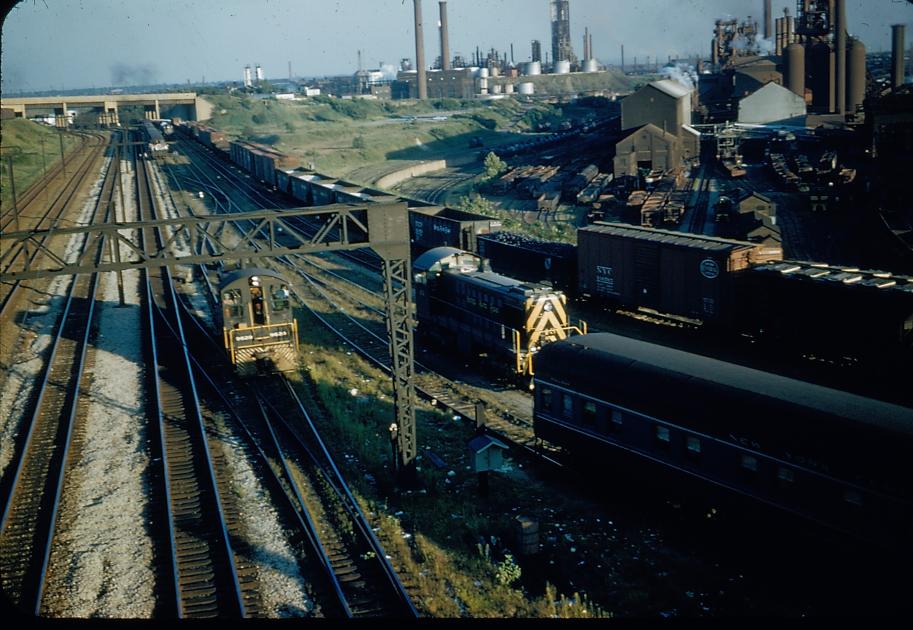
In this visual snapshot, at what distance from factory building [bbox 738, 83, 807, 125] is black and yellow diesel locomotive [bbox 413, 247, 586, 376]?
66617mm

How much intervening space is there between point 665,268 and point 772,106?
65498 millimetres

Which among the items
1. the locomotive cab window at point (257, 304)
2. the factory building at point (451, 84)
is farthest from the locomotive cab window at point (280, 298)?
the factory building at point (451, 84)

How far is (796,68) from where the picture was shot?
90562 mm

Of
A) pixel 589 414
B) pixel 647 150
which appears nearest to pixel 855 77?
pixel 647 150

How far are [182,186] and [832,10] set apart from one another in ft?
209

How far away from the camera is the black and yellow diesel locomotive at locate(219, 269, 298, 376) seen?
24250 millimetres

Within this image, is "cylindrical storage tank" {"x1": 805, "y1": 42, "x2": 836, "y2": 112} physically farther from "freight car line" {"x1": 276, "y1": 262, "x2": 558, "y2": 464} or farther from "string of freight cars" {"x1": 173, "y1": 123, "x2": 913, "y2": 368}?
"freight car line" {"x1": 276, "y1": 262, "x2": 558, "y2": 464}

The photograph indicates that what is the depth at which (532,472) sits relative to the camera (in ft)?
58.5

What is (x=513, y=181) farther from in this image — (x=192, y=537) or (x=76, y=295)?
(x=192, y=537)

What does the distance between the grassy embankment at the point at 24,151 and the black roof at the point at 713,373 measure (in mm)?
49967

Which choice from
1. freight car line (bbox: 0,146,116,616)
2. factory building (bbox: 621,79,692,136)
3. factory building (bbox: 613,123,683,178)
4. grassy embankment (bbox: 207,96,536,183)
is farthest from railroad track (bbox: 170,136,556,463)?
grassy embankment (bbox: 207,96,536,183)

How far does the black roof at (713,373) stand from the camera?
40.1 feet

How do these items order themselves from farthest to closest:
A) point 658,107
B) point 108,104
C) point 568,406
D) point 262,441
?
point 108,104, point 658,107, point 262,441, point 568,406

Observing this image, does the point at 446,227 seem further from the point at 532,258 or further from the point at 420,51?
the point at 420,51
